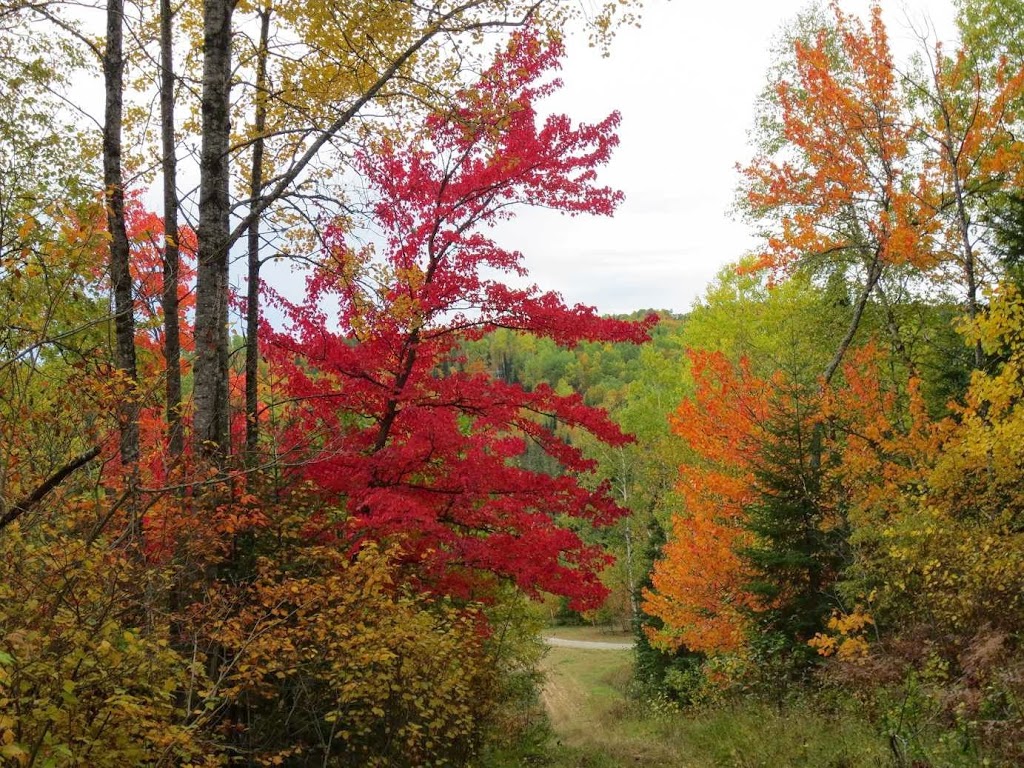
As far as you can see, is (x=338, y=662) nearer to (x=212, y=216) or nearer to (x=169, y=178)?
(x=212, y=216)

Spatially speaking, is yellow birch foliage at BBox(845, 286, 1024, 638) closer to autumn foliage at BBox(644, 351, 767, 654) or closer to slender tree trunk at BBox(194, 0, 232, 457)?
autumn foliage at BBox(644, 351, 767, 654)

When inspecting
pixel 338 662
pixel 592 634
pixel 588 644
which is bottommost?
pixel 592 634

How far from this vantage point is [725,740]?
976cm

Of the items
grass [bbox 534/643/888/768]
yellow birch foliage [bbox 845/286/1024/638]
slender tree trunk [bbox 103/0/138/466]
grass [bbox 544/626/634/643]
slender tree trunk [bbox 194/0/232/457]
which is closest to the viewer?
slender tree trunk [bbox 194/0/232/457]

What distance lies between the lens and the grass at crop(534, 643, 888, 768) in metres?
8.02

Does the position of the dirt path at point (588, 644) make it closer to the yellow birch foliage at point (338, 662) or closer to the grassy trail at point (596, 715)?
the grassy trail at point (596, 715)

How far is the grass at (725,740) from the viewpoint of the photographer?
26.3 ft

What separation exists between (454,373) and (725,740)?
6274 mm

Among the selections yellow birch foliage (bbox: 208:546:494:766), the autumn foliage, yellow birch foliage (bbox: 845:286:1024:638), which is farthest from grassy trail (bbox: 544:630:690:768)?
yellow birch foliage (bbox: 208:546:494:766)

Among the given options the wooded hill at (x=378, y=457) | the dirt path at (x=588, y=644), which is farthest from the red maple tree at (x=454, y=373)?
the dirt path at (x=588, y=644)

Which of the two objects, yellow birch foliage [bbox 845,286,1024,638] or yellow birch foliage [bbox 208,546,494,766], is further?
yellow birch foliage [bbox 845,286,1024,638]

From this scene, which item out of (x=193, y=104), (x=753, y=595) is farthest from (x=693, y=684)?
(x=193, y=104)

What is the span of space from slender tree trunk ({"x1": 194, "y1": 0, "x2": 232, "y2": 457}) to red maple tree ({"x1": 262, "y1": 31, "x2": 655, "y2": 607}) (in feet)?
3.71

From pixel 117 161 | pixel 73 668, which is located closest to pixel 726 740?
pixel 73 668
